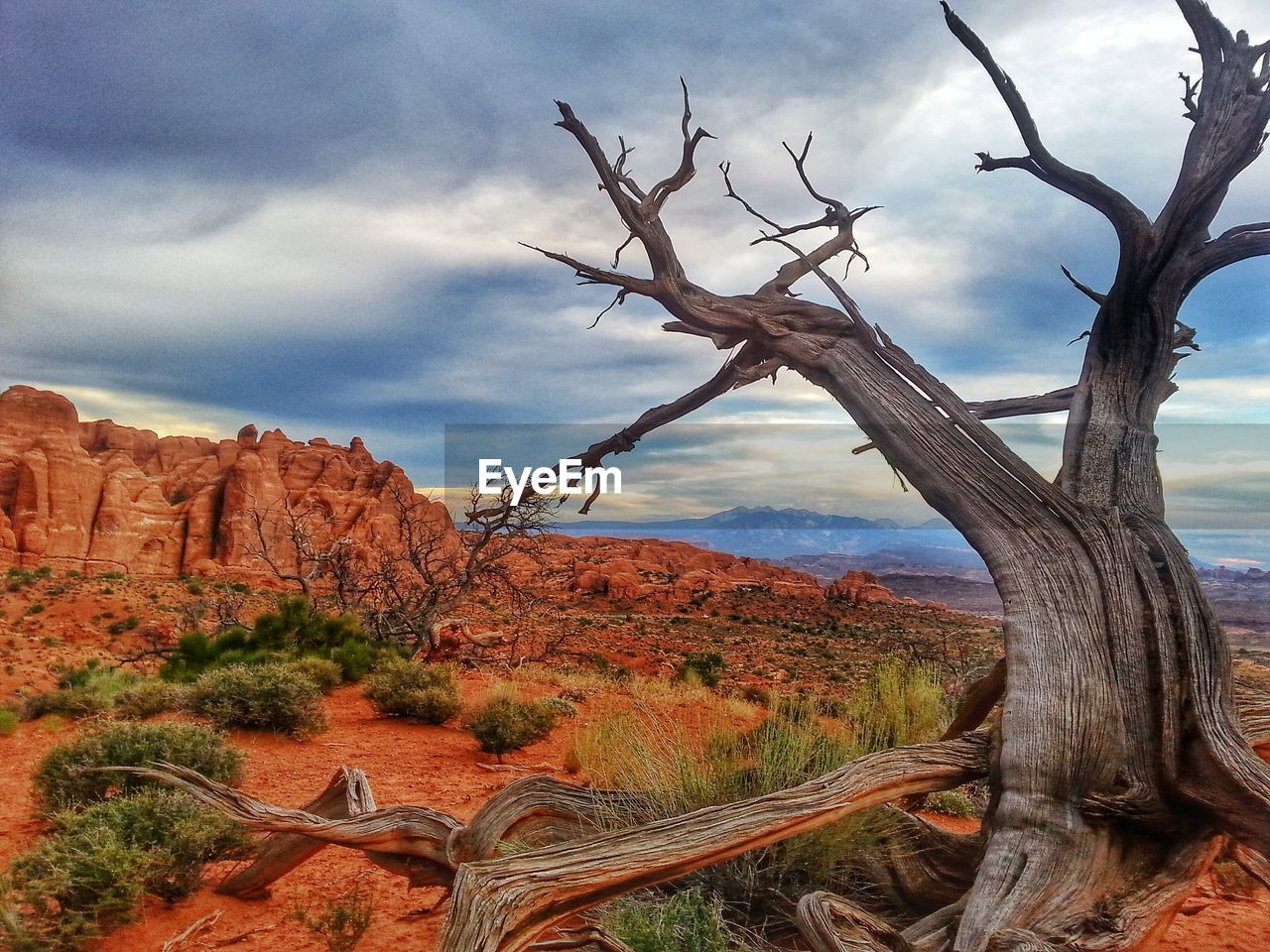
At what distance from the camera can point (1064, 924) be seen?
10.5ft

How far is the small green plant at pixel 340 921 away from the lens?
409 centimetres

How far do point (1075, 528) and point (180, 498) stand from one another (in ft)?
315

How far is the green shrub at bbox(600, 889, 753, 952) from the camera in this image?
335cm

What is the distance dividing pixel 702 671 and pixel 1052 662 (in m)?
15.6

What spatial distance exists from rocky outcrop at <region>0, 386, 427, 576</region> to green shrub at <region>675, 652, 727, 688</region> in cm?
4377

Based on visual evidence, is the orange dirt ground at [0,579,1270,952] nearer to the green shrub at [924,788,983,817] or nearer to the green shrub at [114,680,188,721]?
the green shrub at [114,680,188,721]

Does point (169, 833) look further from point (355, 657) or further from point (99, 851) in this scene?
point (355, 657)

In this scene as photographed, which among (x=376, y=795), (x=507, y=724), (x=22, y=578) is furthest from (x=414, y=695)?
(x=22, y=578)

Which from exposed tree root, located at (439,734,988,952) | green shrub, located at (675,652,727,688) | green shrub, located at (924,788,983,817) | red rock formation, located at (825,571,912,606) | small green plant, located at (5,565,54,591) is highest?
exposed tree root, located at (439,734,988,952)

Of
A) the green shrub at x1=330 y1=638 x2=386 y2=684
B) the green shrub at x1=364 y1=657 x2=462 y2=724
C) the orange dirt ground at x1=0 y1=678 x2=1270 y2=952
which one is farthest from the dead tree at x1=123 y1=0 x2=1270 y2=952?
the green shrub at x1=330 y1=638 x2=386 y2=684

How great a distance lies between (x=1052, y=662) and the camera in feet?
12.4

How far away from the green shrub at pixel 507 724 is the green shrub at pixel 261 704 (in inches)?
75.7

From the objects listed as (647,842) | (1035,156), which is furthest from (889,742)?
(1035,156)

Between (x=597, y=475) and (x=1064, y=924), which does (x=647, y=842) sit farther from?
(x=597, y=475)
